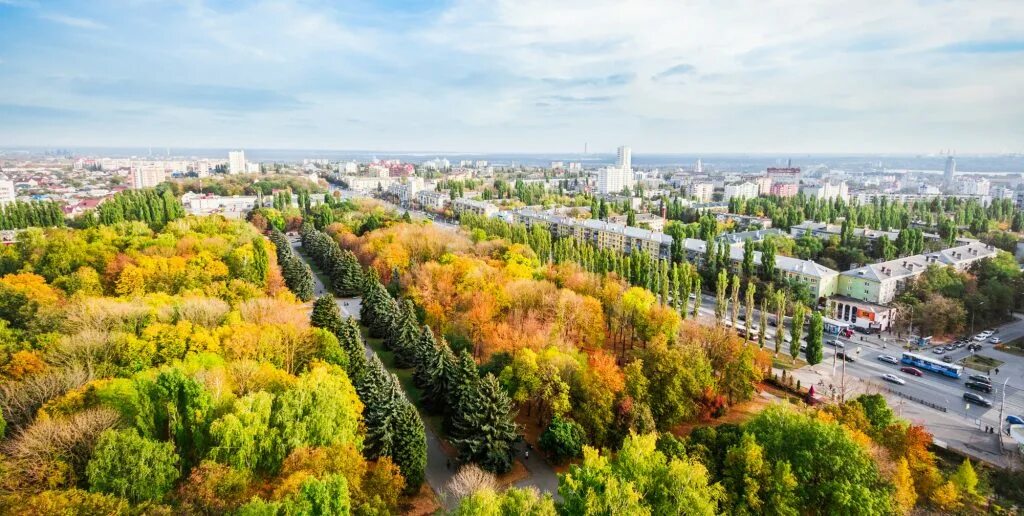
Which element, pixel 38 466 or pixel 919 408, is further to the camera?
pixel 919 408

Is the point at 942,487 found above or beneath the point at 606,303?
beneath

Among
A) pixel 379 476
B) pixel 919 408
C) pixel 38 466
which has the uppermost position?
pixel 38 466

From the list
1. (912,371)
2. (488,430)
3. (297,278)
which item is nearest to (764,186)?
(912,371)

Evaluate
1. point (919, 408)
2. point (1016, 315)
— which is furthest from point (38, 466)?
point (1016, 315)

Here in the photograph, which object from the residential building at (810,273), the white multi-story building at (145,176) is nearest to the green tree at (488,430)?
the residential building at (810,273)

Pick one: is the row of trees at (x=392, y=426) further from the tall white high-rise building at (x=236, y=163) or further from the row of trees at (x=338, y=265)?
the tall white high-rise building at (x=236, y=163)

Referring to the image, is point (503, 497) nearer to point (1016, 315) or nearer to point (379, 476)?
point (379, 476)

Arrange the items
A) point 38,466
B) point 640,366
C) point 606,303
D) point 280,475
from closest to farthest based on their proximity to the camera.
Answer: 1. point 38,466
2. point 280,475
3. point 640,366
4. point 606,303

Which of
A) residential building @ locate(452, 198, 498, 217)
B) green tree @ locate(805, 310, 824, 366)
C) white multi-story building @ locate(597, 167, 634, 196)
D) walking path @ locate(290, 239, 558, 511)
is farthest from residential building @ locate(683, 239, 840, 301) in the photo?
white multi-story building @ locate(597, 167, 634, 196)
